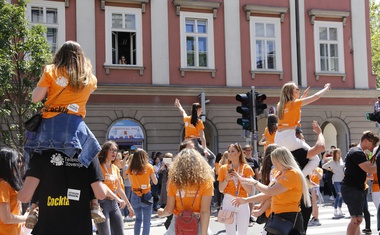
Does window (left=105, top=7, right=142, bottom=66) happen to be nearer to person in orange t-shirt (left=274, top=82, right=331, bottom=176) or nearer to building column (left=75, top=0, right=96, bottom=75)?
building column (left=75, top=0, right=96, bottom=75)

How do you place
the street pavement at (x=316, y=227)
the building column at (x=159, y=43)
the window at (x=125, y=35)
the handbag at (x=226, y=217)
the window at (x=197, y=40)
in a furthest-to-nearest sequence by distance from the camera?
the window at (x=197, y=40) → the building column at (x=159, y=43) → the window at (x=125, y=35) → the street pavement at (x=316, y=227) → the handbag at (x=226, y=217)

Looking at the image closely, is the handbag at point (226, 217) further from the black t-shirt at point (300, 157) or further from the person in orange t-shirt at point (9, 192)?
the person in orange t-shirt at point (9, 192)

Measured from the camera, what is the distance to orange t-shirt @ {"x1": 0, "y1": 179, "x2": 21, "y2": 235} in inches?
208

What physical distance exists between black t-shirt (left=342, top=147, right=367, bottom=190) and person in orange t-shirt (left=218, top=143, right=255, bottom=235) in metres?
1.73

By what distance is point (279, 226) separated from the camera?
629 cm

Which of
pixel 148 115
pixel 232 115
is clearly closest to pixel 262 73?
pixel 232 115

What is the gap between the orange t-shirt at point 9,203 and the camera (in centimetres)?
528

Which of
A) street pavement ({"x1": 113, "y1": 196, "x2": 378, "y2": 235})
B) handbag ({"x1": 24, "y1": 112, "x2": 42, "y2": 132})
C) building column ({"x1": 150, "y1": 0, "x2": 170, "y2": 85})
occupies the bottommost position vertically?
street pavement ({"x1": 113, "y1": 196, "x2": 378, "y2": 235})

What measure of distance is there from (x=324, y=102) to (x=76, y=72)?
23.9 metres

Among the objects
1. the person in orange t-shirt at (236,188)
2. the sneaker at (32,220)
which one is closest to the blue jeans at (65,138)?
the sneaker at (32,220)

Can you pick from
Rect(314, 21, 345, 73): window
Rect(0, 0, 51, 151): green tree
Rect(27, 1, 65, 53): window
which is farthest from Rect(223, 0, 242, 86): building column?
Rect(0, 0, 51, 151): green tree

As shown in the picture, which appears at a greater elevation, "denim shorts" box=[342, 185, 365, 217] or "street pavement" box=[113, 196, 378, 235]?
"denim shorts" box=[342, 185, 365, 217]

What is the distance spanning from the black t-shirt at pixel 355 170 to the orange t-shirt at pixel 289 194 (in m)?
2.70

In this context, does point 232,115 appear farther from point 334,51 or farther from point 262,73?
point 334,51
